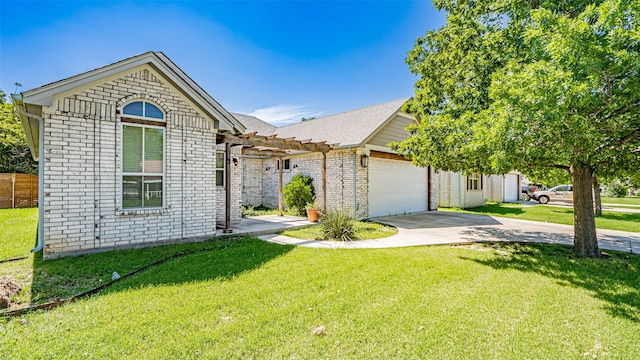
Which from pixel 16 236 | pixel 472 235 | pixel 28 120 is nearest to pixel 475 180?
pixel 472 235

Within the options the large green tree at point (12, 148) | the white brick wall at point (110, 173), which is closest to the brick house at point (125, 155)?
the white brick wall at point (110, 173)

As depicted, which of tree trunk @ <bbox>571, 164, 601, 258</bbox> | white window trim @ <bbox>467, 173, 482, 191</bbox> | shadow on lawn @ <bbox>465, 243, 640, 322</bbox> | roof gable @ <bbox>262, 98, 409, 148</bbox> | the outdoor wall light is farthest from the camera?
white window trim @ <bbox>467, 173, 482, 191</bbox>

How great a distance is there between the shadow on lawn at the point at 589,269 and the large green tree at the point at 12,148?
30447mm

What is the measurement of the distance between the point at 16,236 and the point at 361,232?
10297 millimetres

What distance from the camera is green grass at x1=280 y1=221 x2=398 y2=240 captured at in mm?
8672

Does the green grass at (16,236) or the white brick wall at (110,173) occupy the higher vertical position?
the white brick wall at (110,173)

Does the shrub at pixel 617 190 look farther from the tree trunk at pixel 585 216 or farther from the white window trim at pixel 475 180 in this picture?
Answer: the tree trunk at pixel 585 216

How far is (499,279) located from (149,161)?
7.81 metres

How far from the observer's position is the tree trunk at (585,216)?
6666 mm

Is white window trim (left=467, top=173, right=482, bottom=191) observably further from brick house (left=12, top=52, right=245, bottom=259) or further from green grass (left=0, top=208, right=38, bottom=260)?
green grass (left=0, top=208, right=38, bottom=260)

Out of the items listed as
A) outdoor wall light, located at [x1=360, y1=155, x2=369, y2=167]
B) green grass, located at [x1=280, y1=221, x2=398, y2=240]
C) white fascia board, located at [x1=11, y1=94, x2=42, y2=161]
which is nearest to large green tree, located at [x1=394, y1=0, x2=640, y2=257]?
green grass, located at [x1=280, y1=221, x2=398, y2=240]

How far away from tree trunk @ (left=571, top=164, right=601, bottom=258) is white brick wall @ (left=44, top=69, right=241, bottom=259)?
9.15m

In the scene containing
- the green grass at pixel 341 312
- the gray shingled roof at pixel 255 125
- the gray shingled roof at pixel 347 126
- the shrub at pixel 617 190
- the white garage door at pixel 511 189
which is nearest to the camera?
the green grass at pixel 341 312

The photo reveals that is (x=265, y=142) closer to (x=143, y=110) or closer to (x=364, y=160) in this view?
(x=143, y=110)
